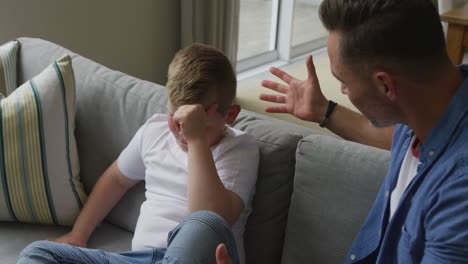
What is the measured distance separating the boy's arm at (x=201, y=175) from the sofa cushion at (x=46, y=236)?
1.35 feet

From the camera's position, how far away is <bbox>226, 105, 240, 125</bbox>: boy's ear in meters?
1.50

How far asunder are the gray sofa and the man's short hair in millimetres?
347

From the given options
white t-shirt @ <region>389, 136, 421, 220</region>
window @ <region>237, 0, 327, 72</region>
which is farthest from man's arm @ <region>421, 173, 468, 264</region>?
window @ <region>237, 0, 327, 72</region>

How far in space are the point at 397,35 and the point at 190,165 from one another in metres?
0.58

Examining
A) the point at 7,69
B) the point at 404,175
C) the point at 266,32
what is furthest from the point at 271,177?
the point at 266,32

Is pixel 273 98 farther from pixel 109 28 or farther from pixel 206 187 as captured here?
pixel 109 28

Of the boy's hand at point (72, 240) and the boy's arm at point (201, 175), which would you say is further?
the boy's hand at point (72, 240)

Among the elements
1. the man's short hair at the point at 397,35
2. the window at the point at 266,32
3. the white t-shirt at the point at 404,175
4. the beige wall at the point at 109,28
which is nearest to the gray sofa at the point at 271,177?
the white t-shirt at the point at 404,175

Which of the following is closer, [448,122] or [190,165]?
[448,122]

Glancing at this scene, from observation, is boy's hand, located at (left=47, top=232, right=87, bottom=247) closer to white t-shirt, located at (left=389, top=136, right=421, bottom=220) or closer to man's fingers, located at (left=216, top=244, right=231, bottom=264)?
man's fingers, located at (left=216, top=244, right=231, bottom=264)

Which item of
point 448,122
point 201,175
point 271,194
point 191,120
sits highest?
point 448,122

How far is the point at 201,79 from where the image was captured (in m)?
1.42

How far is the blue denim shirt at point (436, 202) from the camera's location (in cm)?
97

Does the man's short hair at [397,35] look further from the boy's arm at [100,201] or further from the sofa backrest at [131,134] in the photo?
the boy's arm at [100,201]
